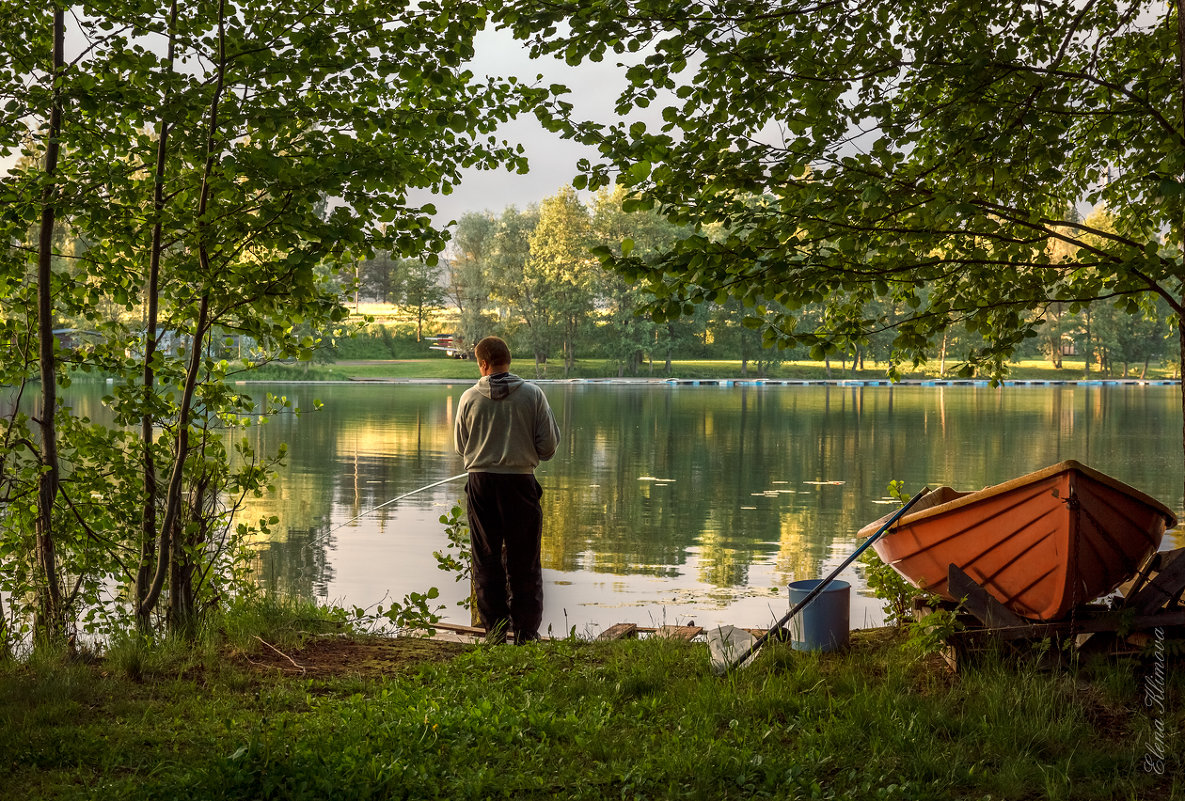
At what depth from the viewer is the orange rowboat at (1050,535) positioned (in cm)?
444

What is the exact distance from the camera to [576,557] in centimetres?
1067

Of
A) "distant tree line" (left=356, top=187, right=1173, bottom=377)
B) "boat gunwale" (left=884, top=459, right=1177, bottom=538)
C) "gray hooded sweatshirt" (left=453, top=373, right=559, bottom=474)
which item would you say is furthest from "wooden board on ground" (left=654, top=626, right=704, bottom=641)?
"distant tree line" (left=356, top=187, right=1173, bottom=377)

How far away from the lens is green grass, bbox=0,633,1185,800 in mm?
3395

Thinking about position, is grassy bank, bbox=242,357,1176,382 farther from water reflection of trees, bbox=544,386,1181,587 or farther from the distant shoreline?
water reflection of trees, bbox=544,386,1181,587

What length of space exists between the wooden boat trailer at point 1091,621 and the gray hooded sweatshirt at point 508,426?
7.94ft

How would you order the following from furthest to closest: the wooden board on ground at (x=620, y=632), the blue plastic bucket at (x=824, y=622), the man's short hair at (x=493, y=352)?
the wooden board on ground at (x=620, y=632) → the man's short hair at (x=493, y=352) → the blue plastic bucket at (x=824, y=622)

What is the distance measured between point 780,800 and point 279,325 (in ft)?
12.1

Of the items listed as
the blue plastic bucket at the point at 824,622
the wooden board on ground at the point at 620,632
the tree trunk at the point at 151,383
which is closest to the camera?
the blue plastic bucket at the point at 824,622

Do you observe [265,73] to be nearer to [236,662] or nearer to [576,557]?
[236,662]

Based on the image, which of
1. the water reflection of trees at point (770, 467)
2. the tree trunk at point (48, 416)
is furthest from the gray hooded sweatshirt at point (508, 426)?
the water reflection of trees at point (770, 467)

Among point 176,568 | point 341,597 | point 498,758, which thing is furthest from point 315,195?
point 341,597

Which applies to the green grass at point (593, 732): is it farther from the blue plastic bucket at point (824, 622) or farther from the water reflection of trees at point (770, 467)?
the water reflection of trees at point (770, 467)

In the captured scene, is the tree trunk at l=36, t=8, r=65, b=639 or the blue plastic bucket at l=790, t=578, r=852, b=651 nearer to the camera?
the blue plastic bucket at l=790, t=578, r=852, b=651

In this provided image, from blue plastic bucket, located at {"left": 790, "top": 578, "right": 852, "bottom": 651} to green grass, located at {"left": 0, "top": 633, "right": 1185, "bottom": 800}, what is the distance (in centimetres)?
25
